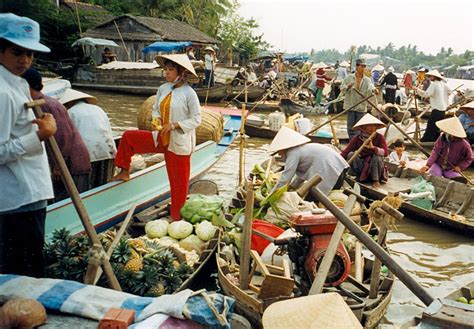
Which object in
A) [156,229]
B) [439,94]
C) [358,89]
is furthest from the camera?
[439,94]

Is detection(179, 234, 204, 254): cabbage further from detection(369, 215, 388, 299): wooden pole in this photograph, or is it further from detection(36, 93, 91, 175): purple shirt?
detection(369, 215, 388, 299): wooden pole

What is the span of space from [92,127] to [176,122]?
3.02ft

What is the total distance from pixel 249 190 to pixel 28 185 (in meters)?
1.46

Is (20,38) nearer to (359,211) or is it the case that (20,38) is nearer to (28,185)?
(28,185)

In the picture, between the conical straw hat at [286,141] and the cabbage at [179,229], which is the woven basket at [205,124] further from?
the cabbage at [179,229]

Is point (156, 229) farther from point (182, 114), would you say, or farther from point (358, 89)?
point (358, 89)

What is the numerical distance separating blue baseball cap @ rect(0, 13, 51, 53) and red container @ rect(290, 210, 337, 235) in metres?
2.01

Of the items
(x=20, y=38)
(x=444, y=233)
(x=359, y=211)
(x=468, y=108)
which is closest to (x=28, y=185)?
(x=20, y=38)

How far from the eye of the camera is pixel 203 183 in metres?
6.40

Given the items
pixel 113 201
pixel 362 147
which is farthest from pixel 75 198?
pixel 362 147

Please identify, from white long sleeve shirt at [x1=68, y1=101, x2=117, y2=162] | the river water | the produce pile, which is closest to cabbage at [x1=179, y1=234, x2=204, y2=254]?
the produce pile

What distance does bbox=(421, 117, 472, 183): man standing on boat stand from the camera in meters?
7.06

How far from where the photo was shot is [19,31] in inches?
99.5

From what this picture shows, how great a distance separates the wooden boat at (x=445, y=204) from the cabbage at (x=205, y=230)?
116 inches
